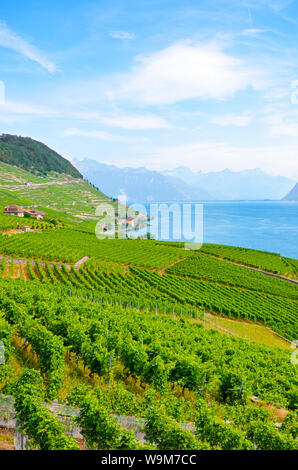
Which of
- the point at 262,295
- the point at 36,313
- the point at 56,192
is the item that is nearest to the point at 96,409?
the point at 36,313

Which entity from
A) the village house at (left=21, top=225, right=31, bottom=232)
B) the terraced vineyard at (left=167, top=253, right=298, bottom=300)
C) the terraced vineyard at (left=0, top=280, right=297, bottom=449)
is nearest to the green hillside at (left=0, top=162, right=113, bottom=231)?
the village house at (left=21, top=225, right=31, bottom=232)

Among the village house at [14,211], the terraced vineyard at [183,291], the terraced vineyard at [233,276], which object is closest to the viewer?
the terraced vineyard at [183,291]

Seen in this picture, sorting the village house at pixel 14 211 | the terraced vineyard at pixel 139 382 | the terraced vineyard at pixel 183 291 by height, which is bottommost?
the terraced vineyard at pixel 183 291

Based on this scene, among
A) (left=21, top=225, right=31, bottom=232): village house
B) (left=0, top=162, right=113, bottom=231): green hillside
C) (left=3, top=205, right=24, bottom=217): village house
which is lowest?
(left=21, top=225, right=31, bottom=232): village house

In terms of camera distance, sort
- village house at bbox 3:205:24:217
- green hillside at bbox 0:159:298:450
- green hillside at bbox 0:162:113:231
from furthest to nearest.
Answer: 1. green hillside at bbox 0:162:113:231
2. village house at bbox 3:205:24:217
3. green hillside at bbox 0:159:298:450

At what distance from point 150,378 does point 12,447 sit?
22.7 feet

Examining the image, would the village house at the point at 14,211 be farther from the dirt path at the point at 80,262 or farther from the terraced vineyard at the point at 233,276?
the terraced vineyard at the point at 233,276

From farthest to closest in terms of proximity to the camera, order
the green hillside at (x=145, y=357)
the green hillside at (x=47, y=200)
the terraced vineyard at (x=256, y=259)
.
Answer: the green hillside at (x=47, y=200) < the terraced vineyard at (x=256, y=259) < the green hillside at (x=145, y=357)

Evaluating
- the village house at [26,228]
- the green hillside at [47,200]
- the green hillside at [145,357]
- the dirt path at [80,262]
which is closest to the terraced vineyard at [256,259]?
the green hillside at [145,357]

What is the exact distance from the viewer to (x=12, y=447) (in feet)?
30.5

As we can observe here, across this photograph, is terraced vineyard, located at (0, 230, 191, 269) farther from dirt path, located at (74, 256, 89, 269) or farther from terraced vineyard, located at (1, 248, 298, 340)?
terraced vineyard, located at (1, 248, 298, 340)

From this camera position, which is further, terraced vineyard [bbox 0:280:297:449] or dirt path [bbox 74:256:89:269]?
dirt path [bbox 74:256:89:269]

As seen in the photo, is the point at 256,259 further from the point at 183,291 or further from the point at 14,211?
the point at 14,211
